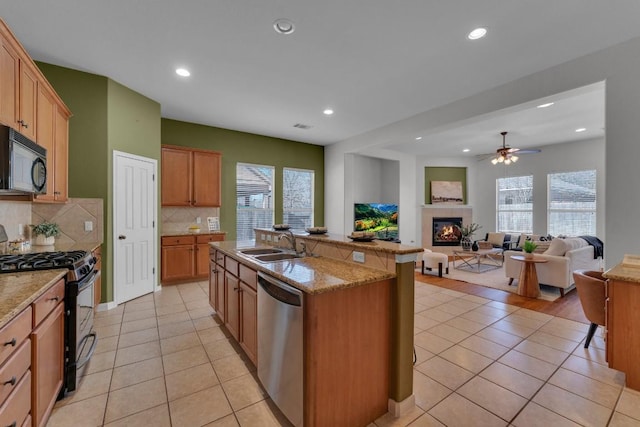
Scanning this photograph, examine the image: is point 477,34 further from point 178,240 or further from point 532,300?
point 178,240

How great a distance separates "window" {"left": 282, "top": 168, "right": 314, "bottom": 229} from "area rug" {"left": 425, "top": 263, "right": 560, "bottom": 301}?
3417 millimetres

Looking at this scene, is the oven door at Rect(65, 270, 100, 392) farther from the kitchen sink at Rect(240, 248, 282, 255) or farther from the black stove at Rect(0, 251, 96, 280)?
the kitchen sink at Rect(240, 248, 282, 255)

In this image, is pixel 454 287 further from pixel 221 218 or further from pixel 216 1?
pixel 216 1

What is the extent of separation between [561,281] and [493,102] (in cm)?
298

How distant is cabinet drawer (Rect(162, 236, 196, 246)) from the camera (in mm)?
4672

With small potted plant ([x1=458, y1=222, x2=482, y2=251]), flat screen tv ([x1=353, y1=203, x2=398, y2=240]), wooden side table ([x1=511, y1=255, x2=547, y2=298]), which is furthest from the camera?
flat screen tv ([x1=353, y1=203, x2=398, y2=240])

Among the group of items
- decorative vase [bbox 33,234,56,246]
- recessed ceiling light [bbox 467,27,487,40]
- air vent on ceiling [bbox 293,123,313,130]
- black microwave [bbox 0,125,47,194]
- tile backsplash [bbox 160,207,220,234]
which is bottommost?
decorative vase [bbox 33,234,56,246]

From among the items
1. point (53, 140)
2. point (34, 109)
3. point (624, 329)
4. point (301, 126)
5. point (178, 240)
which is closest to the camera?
point (624, 329)

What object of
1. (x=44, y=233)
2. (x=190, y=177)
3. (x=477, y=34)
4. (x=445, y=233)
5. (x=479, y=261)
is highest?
(x=477, y=34)

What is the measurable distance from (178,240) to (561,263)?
20.4ft

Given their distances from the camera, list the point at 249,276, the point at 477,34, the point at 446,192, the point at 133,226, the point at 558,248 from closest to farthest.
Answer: the point at 249,276 → the point at 477,34 → the point at 133,226 → the point at 558,248 → the point at 446,192

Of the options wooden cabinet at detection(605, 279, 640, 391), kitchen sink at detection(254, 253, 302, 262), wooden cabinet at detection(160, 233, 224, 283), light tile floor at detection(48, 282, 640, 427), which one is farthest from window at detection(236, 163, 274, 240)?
wooden cabinet at detection(605, 279, 640, 391)

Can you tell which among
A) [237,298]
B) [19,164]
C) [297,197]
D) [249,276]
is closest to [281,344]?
[249,276]

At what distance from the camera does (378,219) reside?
7.23 metres
